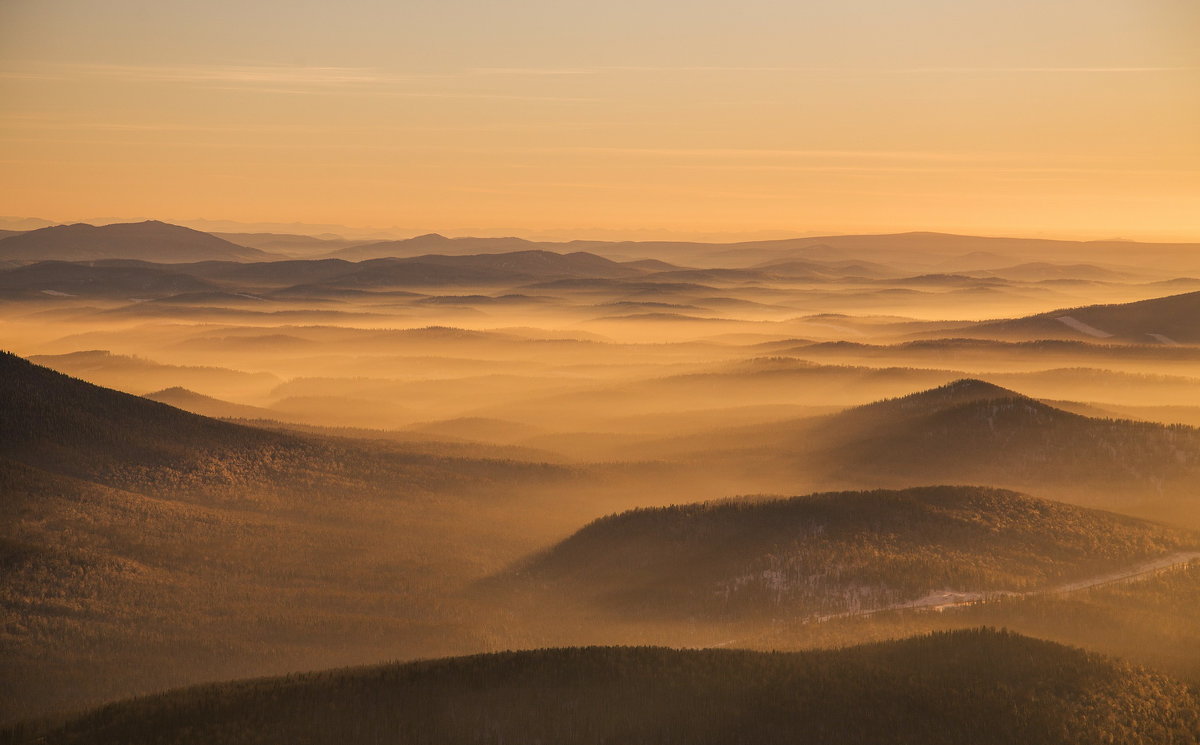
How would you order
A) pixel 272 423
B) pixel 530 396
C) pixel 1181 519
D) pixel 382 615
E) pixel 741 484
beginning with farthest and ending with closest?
→ pixel 530 396 → pixel 272 423 → pixel 741 484 → pixel 1181 519 → pixel 382 615

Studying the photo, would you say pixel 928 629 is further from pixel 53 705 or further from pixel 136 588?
pixel 136 588

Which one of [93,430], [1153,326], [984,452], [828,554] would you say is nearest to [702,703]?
[828,554]

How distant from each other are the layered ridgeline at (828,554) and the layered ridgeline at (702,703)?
55.5 ft

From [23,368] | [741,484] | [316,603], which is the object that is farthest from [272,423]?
[316,603]

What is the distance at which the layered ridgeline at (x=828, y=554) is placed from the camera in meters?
48.4

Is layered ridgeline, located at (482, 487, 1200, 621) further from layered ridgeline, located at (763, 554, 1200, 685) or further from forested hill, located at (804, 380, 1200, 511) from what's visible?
forested hill, located at (804, 380, 1200, 511)

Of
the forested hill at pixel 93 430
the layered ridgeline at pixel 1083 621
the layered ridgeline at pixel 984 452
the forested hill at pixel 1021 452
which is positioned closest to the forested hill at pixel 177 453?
the forested hill at pixel 93 430

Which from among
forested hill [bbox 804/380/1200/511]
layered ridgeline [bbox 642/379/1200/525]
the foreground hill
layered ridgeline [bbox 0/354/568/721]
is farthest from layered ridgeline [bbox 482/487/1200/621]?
the foreground hill

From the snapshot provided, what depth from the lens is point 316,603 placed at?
51.2 metres

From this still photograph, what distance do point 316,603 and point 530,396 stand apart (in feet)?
352

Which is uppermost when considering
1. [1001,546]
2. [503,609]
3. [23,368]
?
[23,368]

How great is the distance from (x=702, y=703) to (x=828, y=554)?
2509 cm

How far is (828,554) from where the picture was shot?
52.1 m

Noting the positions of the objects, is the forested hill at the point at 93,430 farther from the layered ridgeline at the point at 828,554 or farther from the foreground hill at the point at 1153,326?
the foreground hill at the point at 1153,326
